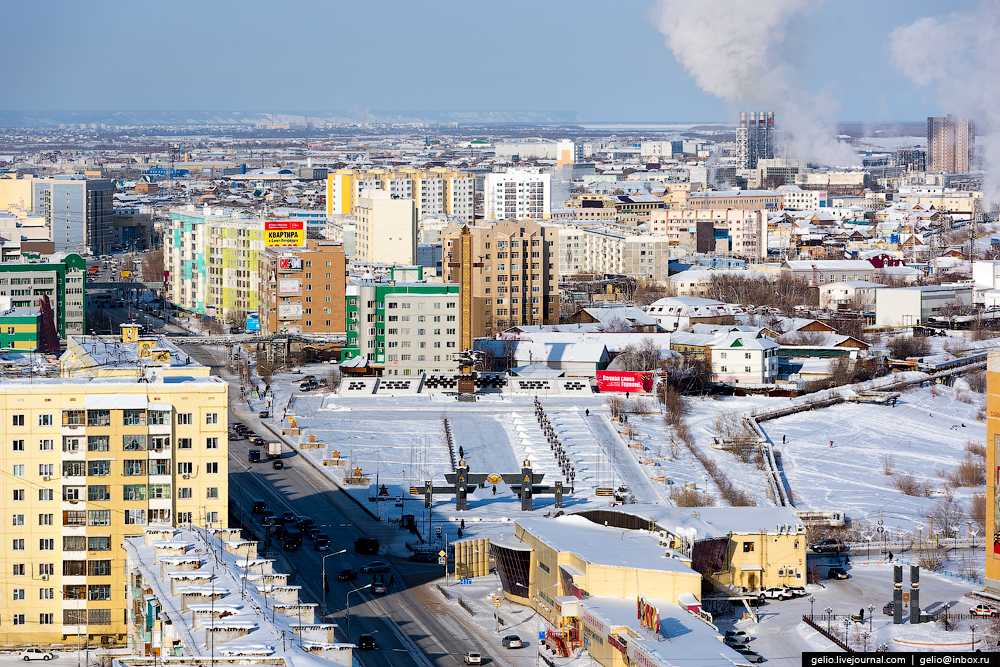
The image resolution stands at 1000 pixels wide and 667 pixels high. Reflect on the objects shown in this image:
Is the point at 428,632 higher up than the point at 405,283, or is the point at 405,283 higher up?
the point at 405,283

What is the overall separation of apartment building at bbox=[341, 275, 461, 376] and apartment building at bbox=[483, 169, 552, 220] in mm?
27102

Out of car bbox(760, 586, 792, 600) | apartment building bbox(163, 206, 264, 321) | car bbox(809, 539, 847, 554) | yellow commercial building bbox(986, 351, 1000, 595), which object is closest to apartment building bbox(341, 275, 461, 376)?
apartment building bbox(163, 206, 264, 321)

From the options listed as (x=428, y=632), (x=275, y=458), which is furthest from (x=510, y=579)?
(x=275, y=458)

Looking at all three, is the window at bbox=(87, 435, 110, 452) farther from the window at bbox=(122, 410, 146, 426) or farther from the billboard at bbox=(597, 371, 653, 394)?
the billboard at bbox=(597, 371, 653, 394)

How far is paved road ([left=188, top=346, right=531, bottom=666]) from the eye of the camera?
14.5 m

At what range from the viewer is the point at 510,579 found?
53.1 ft

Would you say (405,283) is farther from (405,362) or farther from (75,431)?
(75,431)

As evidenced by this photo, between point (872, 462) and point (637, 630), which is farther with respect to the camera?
point (872, 462)

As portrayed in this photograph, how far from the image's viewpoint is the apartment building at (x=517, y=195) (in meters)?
55.9

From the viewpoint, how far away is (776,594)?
16.2 meters

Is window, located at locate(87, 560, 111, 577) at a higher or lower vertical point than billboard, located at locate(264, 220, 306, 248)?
lower

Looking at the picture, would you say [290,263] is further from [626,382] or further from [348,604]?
[348,604]

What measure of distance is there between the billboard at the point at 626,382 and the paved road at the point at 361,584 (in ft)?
18.5

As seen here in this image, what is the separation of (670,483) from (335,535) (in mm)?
3926
